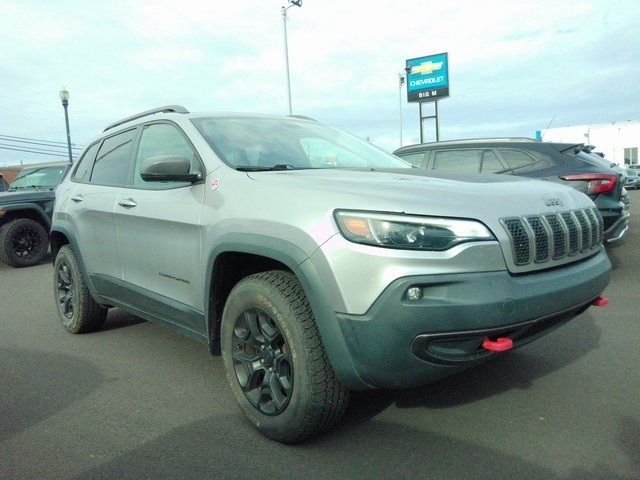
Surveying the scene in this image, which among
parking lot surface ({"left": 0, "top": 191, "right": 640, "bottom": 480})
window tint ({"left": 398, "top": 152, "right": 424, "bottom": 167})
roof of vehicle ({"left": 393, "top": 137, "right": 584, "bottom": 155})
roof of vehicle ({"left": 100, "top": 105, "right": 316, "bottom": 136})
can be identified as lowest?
parking lot surface ({"left": 0, "top": 191, "right": 640, "bottom": 480})

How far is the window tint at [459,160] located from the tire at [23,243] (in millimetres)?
6883

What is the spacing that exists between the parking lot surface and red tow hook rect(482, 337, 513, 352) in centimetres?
55

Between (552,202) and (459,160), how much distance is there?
4.63m

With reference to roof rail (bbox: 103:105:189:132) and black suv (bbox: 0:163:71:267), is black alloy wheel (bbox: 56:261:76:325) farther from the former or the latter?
black suv (bbox: 0:163:71:267)

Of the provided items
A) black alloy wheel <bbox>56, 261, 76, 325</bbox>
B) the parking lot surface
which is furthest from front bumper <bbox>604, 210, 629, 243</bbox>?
black alloy wheel <bbox>56, 261, 76, 325</bbox>

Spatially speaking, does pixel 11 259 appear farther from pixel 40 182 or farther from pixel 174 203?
pixel 174 203

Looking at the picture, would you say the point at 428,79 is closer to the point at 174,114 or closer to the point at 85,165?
the point at 85,165

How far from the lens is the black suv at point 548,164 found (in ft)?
20.5

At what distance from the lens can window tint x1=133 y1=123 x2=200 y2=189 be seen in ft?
11.4

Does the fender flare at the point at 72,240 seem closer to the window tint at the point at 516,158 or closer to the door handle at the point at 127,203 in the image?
the door handle at the point at 127,203

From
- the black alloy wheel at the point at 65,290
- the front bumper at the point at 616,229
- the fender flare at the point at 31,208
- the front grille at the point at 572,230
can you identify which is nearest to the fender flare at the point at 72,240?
the black alloy wheel at the point at 65,290

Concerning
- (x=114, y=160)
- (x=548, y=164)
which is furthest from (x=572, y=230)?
(x=548, y=164)

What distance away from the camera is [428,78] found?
2916cm

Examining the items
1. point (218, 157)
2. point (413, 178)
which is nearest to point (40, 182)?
point (218, 157)
